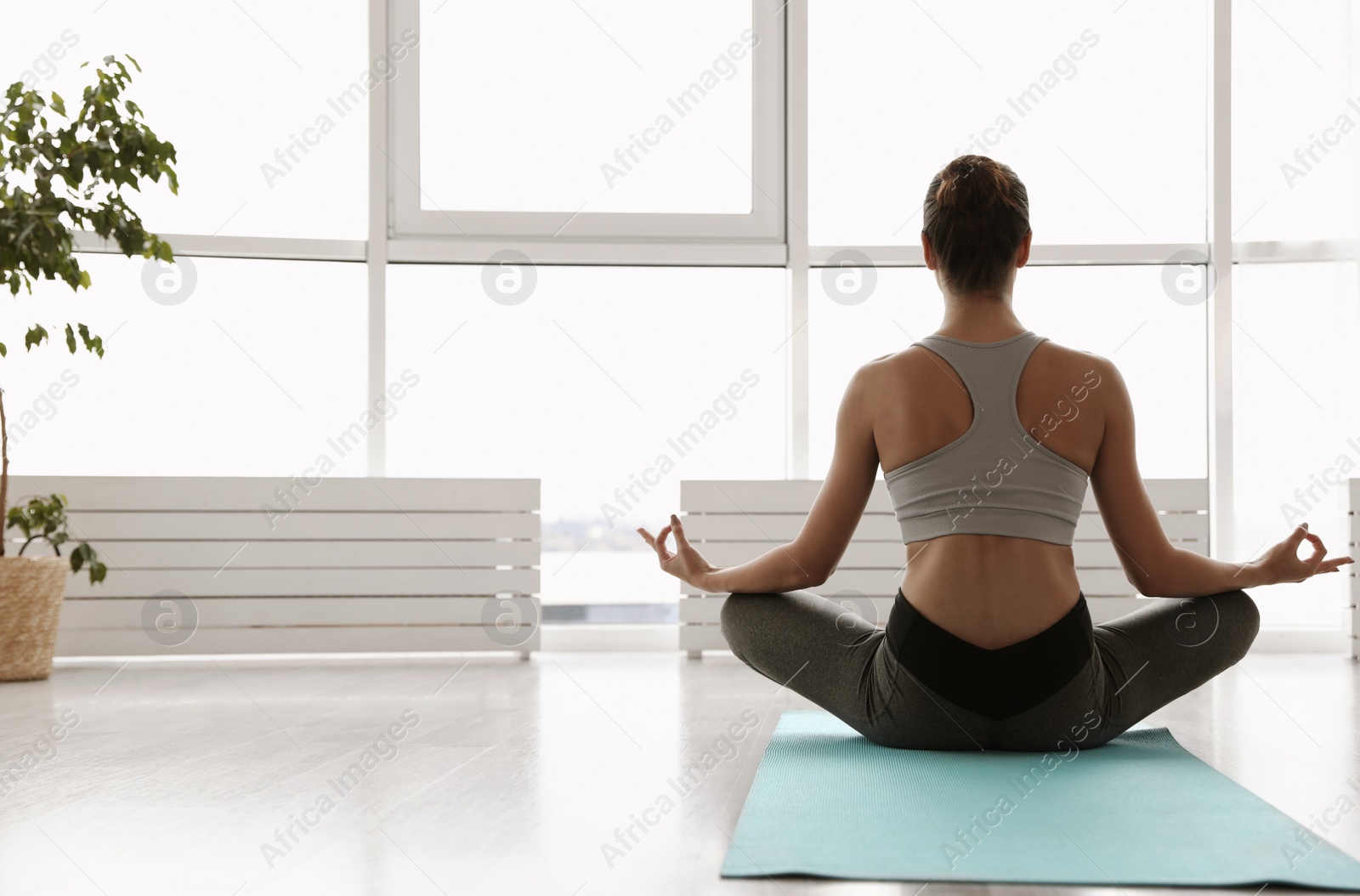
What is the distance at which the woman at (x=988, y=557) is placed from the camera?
1.43 m

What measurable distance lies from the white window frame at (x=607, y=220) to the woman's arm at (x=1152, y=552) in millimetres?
2417

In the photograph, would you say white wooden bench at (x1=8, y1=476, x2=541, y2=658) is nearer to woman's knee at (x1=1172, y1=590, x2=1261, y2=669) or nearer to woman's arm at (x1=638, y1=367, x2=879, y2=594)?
woman's arm at (x1=638, y1=367, x2=879, y2=594)

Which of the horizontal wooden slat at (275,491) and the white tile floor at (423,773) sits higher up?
the horizontal wooden slat at (275,491)

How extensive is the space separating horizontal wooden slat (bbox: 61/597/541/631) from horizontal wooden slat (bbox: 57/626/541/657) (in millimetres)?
19

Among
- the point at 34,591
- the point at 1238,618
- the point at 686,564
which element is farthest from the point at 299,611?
the point at 1238,618

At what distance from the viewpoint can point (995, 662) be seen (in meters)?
1.42

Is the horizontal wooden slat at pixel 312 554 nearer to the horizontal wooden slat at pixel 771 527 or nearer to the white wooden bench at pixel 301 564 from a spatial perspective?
the white wooden bench at pixel 301 564

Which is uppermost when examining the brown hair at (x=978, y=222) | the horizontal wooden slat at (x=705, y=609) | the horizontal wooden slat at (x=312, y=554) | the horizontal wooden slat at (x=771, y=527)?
the brown hair at (x=978, y=222)

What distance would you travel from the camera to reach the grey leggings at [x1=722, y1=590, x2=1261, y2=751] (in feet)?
4.94

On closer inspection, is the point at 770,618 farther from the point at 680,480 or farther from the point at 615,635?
the point at 615,635

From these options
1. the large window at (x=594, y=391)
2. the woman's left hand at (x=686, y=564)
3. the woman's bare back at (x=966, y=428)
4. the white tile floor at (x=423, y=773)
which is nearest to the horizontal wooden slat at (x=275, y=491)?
the large window at (x=594, y=391)

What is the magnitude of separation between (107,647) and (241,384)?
0.97m

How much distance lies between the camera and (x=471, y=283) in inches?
151

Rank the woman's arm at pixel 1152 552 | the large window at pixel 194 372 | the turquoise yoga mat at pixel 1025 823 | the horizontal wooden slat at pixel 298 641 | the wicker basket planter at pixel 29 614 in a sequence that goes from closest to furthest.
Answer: the turquoise yoga mat at pixel 1025 823, the woman's arm at pixel 1152 552, the wicker basket planter at pixel 29 614, the horizontal wooden slat at pixel 298 641, the large window at pixel 194 372
